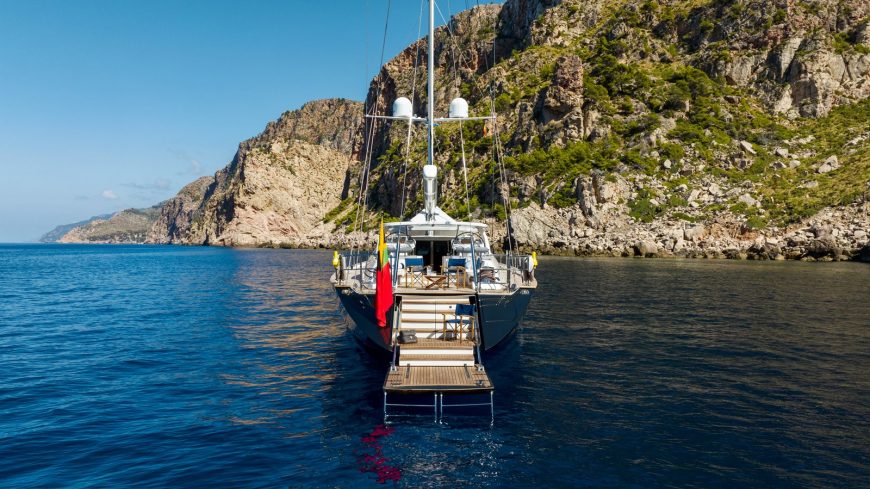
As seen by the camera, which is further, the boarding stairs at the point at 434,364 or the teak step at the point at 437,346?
the teak step at the point at 437,346

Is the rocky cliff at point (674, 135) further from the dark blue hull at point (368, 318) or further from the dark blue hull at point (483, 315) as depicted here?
the dark blue hull at point (483, 315)

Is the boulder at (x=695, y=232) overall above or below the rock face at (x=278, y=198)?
below

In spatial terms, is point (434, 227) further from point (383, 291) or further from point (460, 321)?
point (383, 291)

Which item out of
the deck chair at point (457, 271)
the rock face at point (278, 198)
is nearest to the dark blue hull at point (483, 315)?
the deck chair at point (457, 271)

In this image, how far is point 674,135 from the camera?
83.9 meters

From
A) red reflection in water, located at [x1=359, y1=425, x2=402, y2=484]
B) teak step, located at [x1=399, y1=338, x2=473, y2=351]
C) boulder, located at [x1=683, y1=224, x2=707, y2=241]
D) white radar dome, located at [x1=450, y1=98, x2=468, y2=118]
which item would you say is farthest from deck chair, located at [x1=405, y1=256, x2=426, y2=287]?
boulder, located at [x1=683, y1=224, x2=707, y2=241]

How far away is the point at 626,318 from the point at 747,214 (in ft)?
184

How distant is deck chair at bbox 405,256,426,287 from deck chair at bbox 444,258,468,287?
101 cm

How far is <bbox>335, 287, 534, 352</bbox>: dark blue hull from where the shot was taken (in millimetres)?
15406

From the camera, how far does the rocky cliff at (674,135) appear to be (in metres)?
69.1

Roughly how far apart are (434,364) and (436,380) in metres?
1.25

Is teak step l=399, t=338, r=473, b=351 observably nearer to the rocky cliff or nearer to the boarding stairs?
the boarding stairs

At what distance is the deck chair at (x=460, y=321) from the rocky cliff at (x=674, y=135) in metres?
39.8

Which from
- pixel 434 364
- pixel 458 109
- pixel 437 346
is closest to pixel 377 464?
pixel 434 364
